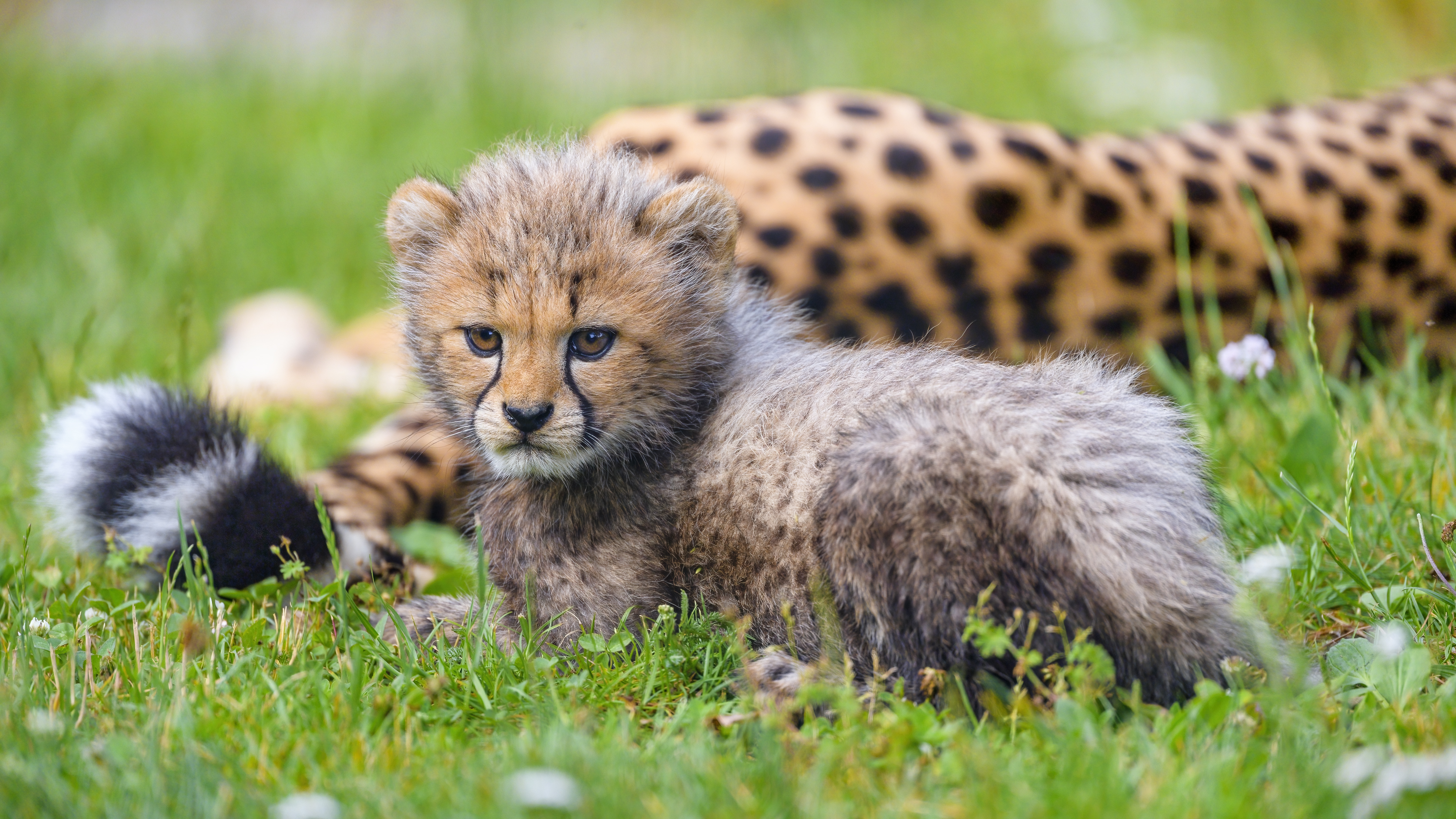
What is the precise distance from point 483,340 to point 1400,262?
2.54m

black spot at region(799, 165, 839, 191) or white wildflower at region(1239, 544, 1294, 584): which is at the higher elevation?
black spot at region(799, 165, 839, 191)

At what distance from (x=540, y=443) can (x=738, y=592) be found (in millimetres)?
390

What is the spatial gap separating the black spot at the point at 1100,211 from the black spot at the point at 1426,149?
97cm

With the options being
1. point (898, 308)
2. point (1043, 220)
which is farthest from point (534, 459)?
point (1043, 220)

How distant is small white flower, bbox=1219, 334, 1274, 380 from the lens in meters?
2.71

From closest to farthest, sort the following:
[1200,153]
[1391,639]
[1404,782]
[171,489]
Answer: [1404,782], [1391,639], [171,489], [1200,153]

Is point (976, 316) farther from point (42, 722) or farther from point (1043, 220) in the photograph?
point (42, 722)

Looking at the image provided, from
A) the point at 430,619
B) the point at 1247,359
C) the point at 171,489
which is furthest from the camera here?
the point at 1247,359

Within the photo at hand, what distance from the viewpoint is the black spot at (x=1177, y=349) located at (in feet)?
10.5

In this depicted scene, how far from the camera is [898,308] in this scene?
3020mm

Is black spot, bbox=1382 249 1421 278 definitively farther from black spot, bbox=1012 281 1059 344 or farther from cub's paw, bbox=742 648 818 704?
cub's paw, bbox=742 648 818 704

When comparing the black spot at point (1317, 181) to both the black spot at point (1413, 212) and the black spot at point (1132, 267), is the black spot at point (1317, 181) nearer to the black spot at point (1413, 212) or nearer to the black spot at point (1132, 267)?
the black spot at point (1413, 212)

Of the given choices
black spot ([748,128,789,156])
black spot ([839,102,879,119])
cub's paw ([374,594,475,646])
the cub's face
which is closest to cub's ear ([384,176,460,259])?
the cub's face

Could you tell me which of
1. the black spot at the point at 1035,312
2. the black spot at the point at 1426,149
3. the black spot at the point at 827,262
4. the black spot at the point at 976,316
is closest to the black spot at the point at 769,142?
the black spot at the point at 827,262
